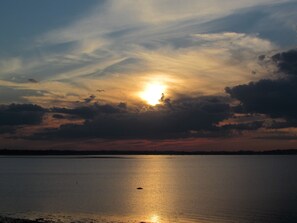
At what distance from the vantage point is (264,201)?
7544 centimetres

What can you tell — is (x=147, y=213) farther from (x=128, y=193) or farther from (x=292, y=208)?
(x=128, y=193)

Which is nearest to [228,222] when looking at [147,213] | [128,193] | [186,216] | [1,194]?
[186,216]

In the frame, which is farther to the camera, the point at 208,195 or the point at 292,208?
the point at 208,195

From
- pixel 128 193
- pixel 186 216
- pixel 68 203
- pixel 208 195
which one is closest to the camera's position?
pixel 186 216

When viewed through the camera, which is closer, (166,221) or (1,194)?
(166,221)

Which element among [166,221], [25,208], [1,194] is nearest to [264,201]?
[166,221]

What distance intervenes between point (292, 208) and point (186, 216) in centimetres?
1759

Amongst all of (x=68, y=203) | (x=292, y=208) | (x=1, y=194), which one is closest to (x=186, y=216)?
(x=292, y=208)

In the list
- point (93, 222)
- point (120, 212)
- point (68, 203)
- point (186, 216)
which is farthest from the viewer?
point (68, 203)

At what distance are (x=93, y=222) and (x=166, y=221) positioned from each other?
9.64 m

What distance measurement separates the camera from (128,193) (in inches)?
3713

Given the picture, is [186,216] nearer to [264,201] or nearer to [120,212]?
[120,212]

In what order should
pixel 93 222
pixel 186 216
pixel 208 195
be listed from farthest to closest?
pixel 208 195 < pixel 186 216 < pixel 93 222

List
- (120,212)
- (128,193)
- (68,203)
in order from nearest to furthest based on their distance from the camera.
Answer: (120,212) < (68,203) < (128,193)
